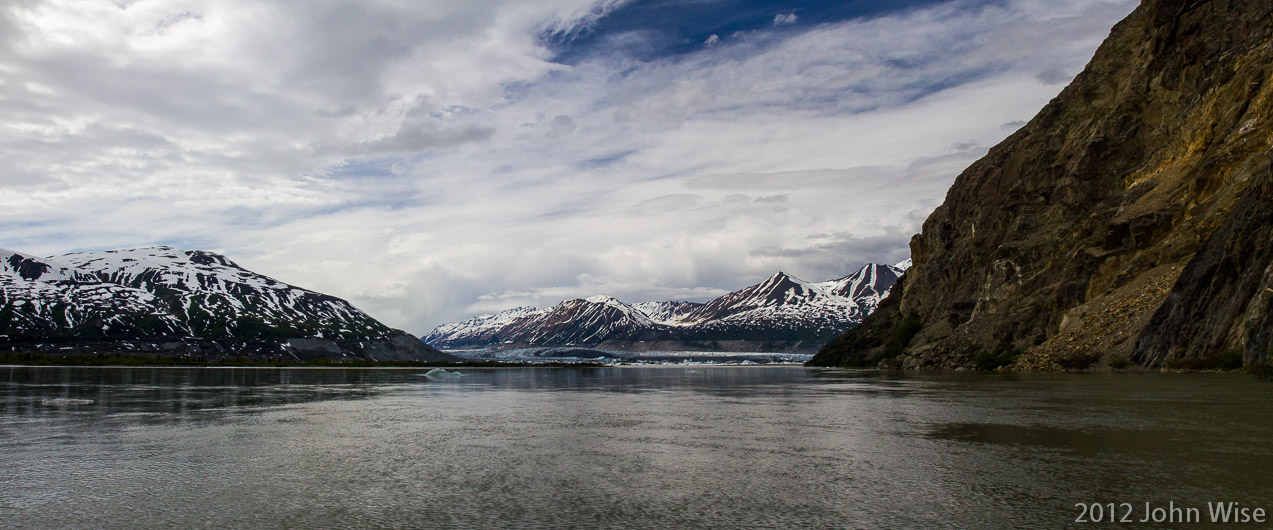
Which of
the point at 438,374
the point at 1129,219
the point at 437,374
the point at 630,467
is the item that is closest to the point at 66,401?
the point at 630,467

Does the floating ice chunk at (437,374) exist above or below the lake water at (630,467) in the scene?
below

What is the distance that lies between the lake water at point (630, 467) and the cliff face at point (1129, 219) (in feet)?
164

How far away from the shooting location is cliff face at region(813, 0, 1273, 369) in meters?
80.8

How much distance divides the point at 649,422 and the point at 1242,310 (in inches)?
2719

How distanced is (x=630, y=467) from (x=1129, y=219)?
110553 millimetres

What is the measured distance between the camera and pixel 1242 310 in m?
74.4

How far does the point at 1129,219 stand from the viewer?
107750mm

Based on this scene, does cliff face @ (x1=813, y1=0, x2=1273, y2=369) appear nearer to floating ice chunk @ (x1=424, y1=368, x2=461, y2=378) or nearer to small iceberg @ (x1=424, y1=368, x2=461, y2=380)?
small iceberg @ (x1=424, y1=368, x2=461, y2=380)

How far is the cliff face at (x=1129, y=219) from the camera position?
80.8 meters

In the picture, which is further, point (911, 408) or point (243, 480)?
point (911, 408)

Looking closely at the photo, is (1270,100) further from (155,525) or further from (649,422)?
(155,525)

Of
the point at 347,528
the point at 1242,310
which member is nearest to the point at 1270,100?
the point at 1242,310

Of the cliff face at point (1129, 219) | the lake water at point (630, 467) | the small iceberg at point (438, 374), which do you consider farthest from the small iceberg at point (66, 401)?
the cliff face at point (1129, 219)

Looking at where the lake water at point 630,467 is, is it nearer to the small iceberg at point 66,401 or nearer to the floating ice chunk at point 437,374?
the small iceberg at point 66,401
